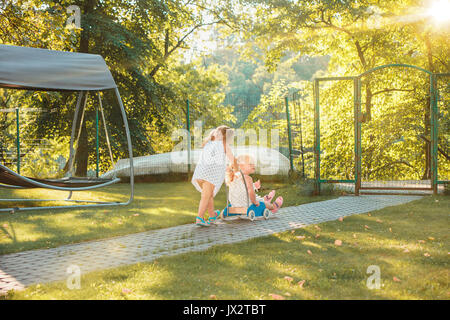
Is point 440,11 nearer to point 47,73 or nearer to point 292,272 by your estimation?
point 47,73

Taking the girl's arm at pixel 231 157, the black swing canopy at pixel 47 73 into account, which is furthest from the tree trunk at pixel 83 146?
the girl's arm at pixel 231 157

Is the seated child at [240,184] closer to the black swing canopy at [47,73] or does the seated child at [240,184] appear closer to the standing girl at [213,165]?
the standing girl at [213,165]

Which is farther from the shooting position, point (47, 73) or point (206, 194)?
point (47, 73)

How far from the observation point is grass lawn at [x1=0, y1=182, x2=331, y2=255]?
5.52m

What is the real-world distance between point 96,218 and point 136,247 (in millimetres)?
2050

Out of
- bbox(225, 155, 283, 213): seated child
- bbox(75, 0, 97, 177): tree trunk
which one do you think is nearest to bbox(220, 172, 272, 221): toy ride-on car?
bbox(225, 155, 283, 213): seated child

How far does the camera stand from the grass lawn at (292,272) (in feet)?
11.2

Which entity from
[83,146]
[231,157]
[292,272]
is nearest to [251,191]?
[231,157]

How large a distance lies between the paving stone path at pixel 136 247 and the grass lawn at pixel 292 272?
31 centimetres

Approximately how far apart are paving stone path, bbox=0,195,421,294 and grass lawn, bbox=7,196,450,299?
310mm

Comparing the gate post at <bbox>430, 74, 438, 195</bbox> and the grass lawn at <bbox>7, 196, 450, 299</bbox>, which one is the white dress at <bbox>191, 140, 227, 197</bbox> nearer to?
the grass lawn at <bbox>7, 196, 450, 299</bbox>

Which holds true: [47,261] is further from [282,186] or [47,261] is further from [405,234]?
[282,186]

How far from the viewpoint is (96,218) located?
6.85m

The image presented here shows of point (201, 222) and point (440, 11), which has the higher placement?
point (440, 11)
